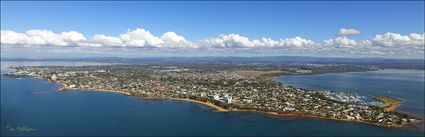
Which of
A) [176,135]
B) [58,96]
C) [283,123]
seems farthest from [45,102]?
[283,123]

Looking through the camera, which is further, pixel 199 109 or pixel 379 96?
pixel 379 96

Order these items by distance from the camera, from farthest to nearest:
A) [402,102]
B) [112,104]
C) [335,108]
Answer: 1. [402,102]
2. [112,104]
3. [335,108]

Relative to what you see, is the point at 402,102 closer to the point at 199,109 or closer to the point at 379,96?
the point at 379,96

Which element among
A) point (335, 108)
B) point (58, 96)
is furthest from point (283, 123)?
point (58, 96)

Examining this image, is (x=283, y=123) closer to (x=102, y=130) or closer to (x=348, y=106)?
(x=348, y=106)

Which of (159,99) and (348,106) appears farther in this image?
(159,99)

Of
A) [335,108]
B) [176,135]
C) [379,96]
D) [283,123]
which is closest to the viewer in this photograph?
[176,135]
